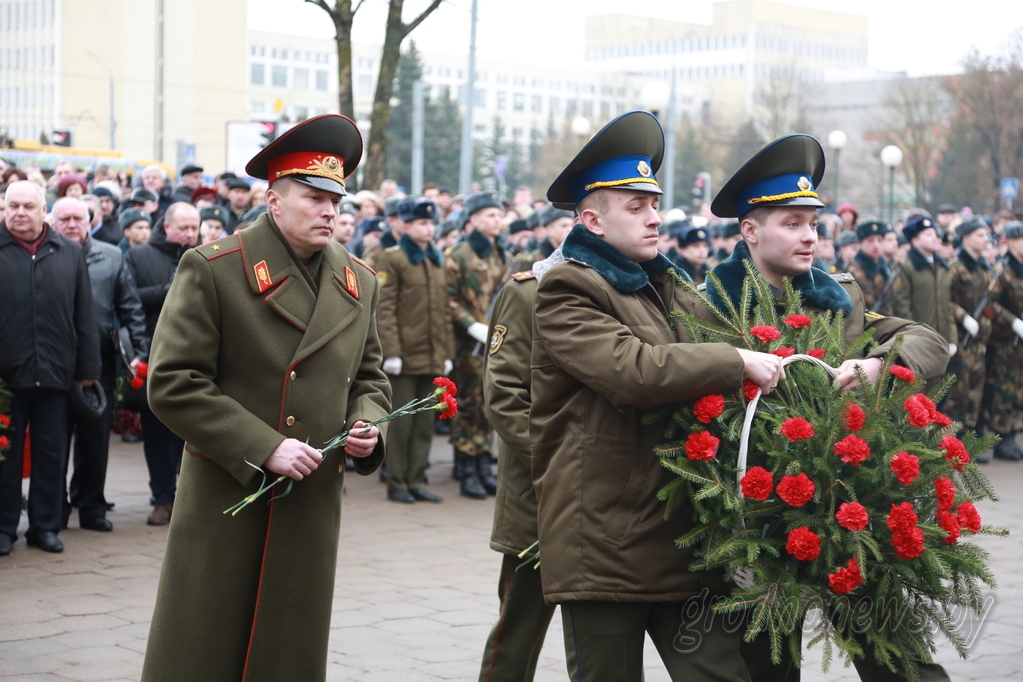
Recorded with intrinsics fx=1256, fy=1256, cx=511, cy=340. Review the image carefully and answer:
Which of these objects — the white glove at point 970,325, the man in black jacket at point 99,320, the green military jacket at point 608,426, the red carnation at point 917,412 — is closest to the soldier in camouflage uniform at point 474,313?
the man in black jacket at point 99,320

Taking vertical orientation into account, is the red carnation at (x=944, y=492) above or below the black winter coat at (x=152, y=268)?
below

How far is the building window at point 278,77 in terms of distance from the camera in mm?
98500

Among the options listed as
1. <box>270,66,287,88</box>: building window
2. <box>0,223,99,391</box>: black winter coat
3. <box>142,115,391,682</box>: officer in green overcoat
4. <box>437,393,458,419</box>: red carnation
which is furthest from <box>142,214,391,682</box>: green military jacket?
<box>270,66,287,88</box>: building window

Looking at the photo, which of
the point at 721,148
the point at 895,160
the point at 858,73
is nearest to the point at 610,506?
the point at 895,160

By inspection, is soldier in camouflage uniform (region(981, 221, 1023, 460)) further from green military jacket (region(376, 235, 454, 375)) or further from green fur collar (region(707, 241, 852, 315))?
green fur collar (region(707, 241, 852, 315))

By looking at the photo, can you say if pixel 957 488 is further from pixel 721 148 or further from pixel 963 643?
pixel 721 148

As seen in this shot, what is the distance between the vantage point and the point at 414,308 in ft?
32.2

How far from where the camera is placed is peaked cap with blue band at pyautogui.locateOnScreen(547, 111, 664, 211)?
376 cm

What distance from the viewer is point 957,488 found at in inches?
136

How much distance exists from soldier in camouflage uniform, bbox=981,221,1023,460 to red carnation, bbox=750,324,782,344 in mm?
9576

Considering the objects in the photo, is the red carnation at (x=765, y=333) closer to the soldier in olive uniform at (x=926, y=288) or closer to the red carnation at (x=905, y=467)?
the red carnation at (x=905, y=467)

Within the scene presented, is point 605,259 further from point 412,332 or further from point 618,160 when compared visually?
point 412,332

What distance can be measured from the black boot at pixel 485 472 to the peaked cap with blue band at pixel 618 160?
6.53m

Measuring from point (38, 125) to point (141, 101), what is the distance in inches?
524
